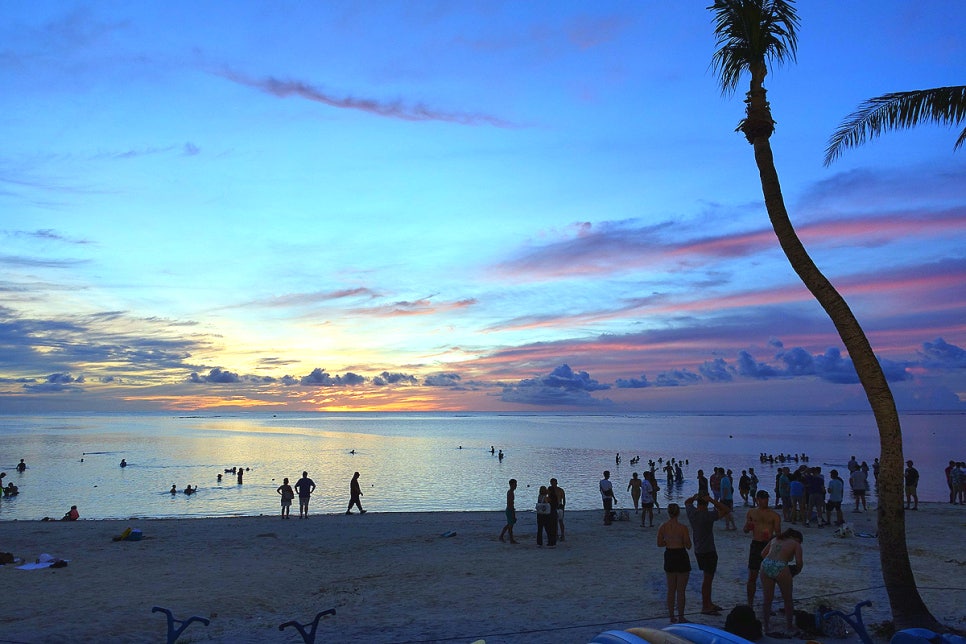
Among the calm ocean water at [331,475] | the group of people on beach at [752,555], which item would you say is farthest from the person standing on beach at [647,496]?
the calm ocean water at [331,475]

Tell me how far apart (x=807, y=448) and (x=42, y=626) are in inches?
3819

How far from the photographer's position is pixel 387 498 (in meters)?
40.2

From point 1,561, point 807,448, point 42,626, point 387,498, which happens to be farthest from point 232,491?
point 807,448

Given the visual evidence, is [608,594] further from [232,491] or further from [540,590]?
[232,491]

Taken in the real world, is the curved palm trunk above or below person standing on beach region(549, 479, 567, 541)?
above

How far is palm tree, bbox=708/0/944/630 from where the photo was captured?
9047mm

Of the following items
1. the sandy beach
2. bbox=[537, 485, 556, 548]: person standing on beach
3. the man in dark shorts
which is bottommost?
the sandy beach

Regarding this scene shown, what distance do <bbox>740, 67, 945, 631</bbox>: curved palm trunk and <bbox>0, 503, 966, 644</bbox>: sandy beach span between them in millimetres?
872

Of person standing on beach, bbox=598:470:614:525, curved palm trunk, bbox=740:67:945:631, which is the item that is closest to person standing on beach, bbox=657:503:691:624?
curved palm trunk, bbox=740:67:945:631

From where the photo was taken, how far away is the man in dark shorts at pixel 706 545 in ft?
32.8

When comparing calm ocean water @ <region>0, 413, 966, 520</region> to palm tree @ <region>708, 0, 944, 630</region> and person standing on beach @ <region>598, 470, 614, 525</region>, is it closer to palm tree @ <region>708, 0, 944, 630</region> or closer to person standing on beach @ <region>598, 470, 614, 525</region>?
person standing on beach @ <region>598, 470, 614, 525</region>

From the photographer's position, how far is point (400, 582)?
1345cm

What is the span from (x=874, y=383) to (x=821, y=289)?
1.54 m

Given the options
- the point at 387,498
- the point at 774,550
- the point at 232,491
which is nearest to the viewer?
the point at 774,550
